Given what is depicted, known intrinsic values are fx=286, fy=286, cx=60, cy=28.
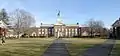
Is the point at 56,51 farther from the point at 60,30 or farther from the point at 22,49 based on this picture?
the point at 60,30

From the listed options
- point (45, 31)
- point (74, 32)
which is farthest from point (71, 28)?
point (45, 31)

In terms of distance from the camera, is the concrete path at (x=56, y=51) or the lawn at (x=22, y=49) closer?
the concrete path at (x=56, y=51)

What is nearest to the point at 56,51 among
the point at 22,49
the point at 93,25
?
the point at 22,49

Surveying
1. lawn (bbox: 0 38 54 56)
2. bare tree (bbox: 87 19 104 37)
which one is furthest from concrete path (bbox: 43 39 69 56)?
bare tree (bbox: 87 19 104 37)

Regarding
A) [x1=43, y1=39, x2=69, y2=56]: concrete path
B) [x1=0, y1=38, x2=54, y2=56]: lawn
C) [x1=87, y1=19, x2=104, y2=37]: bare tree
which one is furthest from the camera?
[x1=87, y1=19, x2=104, y2=37]: bare tree

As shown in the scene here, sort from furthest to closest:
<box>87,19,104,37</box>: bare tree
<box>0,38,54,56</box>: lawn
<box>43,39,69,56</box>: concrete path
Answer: <box>87,19,104,37</box>: bare tree → <box>0,38,54,56</box>: lawn → <box>43,39,69,56</box>: concrete path

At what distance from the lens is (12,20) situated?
124 m

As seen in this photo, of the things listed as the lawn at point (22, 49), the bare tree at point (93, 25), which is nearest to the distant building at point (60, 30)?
the bare tree at point (93, 25)

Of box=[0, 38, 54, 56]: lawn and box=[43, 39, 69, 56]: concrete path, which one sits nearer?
box=[43, 39, 69, 56]: concrete path

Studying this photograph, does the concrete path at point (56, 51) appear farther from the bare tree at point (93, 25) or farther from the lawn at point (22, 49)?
the bare tree at point (93, 25)

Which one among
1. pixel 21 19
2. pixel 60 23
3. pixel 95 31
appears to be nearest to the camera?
pixel 21 19

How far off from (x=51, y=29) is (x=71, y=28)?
41.4 feet

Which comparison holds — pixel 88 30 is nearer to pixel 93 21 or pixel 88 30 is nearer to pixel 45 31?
pixel 93 21

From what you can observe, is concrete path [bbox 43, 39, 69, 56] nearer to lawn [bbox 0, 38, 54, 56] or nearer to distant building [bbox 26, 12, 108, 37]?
lawn [bbox 0, 38, 54, 56]
